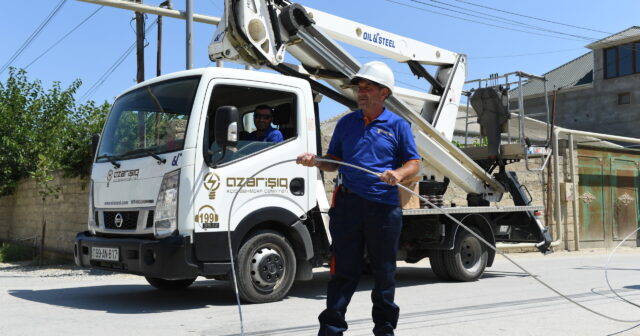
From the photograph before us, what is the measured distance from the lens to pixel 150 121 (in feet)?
22.5

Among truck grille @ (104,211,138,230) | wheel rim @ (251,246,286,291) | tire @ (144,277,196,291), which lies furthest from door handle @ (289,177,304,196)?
tire @ (144,277,196,291)

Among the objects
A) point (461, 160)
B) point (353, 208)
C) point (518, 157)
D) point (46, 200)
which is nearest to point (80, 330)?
point (353, 208)

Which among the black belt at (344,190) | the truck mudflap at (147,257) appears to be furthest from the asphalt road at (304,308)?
the black belt at (344,190)

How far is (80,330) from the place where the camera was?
5.35m

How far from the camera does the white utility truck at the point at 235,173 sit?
6.30 meters

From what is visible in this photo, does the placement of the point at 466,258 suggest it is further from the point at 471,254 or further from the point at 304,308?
the point at 304,308

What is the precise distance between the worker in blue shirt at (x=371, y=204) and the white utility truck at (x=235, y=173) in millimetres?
1395

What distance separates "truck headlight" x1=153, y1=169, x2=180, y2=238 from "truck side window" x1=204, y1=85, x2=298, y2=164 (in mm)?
587

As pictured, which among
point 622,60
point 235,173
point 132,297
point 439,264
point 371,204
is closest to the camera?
point 371,204

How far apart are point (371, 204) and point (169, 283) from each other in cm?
451

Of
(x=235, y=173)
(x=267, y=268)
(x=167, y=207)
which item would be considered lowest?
(x=267, y=268)


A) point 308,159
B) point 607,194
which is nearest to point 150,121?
point 308,159

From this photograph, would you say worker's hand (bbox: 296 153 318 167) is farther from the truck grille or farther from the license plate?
the license plate

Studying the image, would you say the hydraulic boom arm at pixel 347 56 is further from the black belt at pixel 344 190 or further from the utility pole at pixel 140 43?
the utility pole at pixel 140 43
